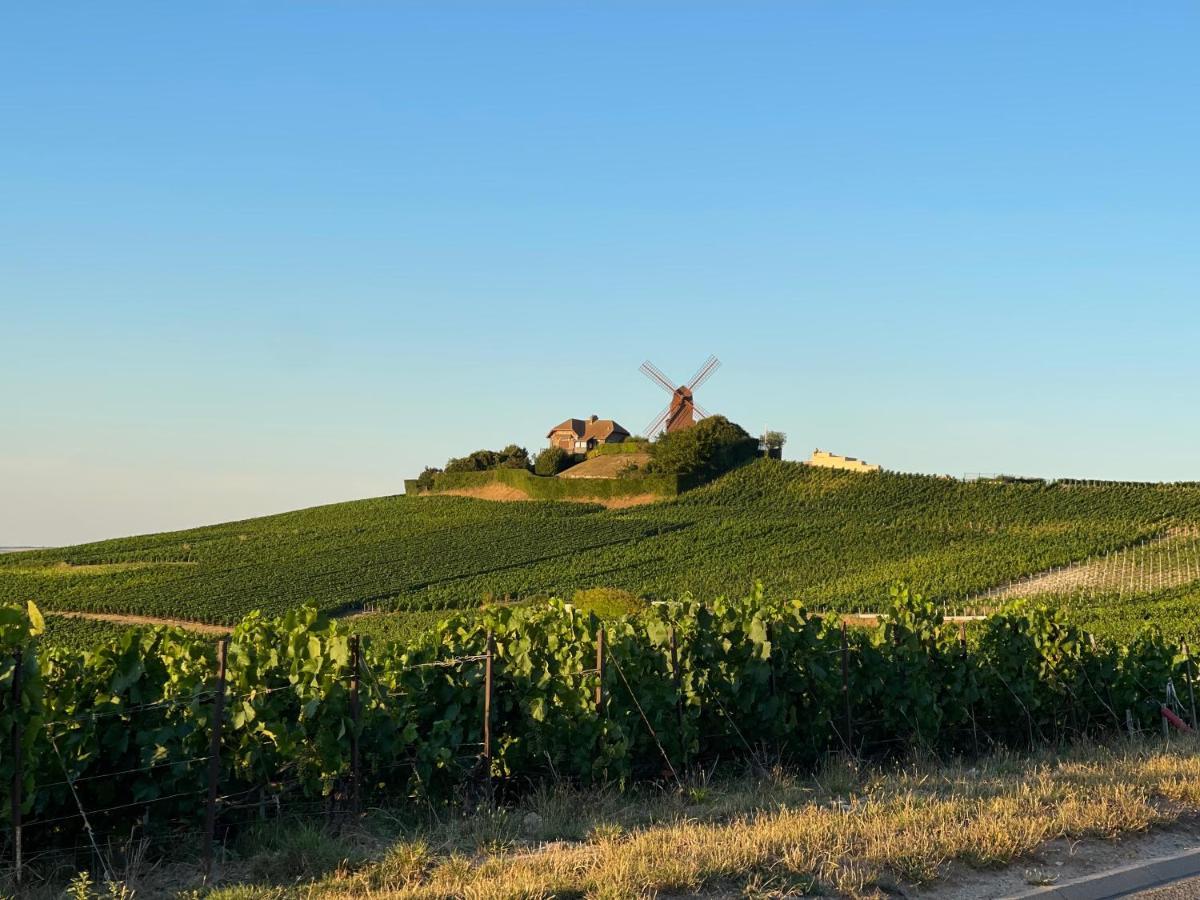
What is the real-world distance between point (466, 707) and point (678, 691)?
108 inches

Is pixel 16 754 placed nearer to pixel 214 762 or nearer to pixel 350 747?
pixel 214 762

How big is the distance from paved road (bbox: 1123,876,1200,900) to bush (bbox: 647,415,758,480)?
306ft

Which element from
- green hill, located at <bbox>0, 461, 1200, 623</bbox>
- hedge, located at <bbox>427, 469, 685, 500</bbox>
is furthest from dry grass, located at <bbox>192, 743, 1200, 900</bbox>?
hedge, located at <bbox>427, 469, 685, 500</bbox>

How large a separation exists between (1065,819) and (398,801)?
626 centimetres

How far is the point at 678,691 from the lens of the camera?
536 inches

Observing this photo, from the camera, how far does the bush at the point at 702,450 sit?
103000 millimetres

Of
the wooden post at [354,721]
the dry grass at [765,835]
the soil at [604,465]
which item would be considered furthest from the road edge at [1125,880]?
the soil at [604,465]

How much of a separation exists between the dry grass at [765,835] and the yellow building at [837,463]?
92.6 meters

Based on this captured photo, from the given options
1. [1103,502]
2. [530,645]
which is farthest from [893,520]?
[530,645]

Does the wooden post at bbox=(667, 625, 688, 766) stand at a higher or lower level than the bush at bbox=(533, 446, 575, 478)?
lower

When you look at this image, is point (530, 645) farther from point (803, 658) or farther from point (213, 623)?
point (213, 623)

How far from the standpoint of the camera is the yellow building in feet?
345

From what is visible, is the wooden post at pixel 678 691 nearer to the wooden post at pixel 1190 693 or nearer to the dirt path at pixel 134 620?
the wooden post at pixel 1190 693

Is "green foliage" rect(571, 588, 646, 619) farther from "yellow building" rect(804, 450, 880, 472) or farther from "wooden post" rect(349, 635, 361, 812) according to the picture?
"yellow building" rect(804, 450, 880, 472)
